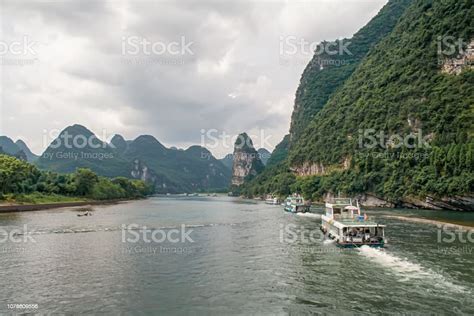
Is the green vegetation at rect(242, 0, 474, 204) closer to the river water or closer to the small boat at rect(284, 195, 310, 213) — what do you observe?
the small boat at rect(284, 195, 310, 213)

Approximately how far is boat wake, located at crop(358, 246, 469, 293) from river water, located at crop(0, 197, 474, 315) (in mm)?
73

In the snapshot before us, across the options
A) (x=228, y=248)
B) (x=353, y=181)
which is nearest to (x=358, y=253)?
(x=228, y=248)
